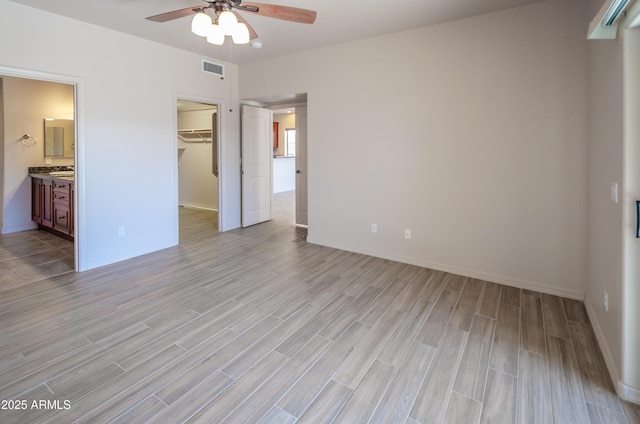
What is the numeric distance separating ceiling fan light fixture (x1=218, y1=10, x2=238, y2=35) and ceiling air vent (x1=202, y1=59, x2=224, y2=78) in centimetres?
303

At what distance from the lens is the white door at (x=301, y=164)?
583cm

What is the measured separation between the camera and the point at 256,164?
6.13 m

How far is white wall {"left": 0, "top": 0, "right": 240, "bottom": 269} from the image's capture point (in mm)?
3410

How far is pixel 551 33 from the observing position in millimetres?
3051

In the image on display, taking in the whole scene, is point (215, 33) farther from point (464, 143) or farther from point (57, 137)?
point (57, 137)

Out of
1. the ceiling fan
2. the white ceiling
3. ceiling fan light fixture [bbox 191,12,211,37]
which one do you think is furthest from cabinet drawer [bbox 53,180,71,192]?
ceiling fan light fixture [bbox 191,12,211,37]

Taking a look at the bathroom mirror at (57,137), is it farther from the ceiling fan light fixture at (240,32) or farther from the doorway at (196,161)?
the ceiling fan light fixture at (240,32)

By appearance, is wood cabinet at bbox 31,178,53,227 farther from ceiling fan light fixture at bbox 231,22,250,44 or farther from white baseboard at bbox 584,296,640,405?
white baseboard at bbox 584,296,640,405

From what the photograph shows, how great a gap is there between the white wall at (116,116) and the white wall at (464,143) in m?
1.95

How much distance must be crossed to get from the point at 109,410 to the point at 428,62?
416 cm

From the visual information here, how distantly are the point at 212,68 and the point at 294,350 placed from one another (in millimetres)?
4585

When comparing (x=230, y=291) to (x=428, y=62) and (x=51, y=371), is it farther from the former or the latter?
(x=428, y=62)

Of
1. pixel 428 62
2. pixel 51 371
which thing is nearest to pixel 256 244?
pixel 51 371


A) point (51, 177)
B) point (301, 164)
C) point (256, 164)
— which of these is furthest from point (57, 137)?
point (301, 164)
